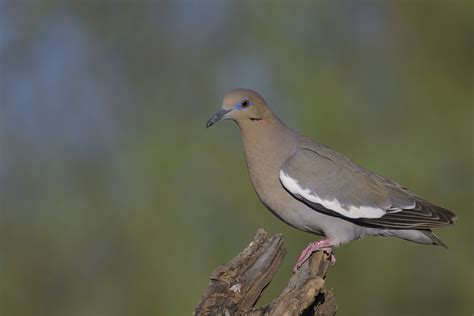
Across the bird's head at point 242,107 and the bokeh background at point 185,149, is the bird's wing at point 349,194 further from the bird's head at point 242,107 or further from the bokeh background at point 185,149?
the bokeh background at point 185,149

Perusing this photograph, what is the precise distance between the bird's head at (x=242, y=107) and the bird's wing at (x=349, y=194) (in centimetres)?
38

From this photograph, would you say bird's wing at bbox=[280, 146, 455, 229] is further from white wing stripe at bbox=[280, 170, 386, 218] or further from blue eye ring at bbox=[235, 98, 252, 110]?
blue eye ring at bbox=[235, 98, 252, 110]

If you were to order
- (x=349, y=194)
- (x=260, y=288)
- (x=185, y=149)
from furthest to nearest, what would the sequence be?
(x=185, y=149) < (x=349, y=194) < (x=260, y=288)

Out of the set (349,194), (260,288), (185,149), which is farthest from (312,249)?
(185,149)

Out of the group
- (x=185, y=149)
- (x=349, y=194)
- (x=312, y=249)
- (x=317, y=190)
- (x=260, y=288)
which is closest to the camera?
(x=260, y=288)

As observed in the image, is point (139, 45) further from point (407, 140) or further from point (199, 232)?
point (407, 140)

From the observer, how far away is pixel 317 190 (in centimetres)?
550

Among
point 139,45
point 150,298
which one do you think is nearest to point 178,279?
point 150,298

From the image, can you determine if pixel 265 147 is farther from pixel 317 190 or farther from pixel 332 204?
pixel 332 204

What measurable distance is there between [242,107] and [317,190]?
77 centimetres

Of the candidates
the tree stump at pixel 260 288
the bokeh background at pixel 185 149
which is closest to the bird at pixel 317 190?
the tree stump at pixel 260 288

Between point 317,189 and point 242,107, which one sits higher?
point 242,107

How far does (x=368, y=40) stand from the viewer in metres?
10.6

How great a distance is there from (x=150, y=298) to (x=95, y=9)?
3629 millimetres
